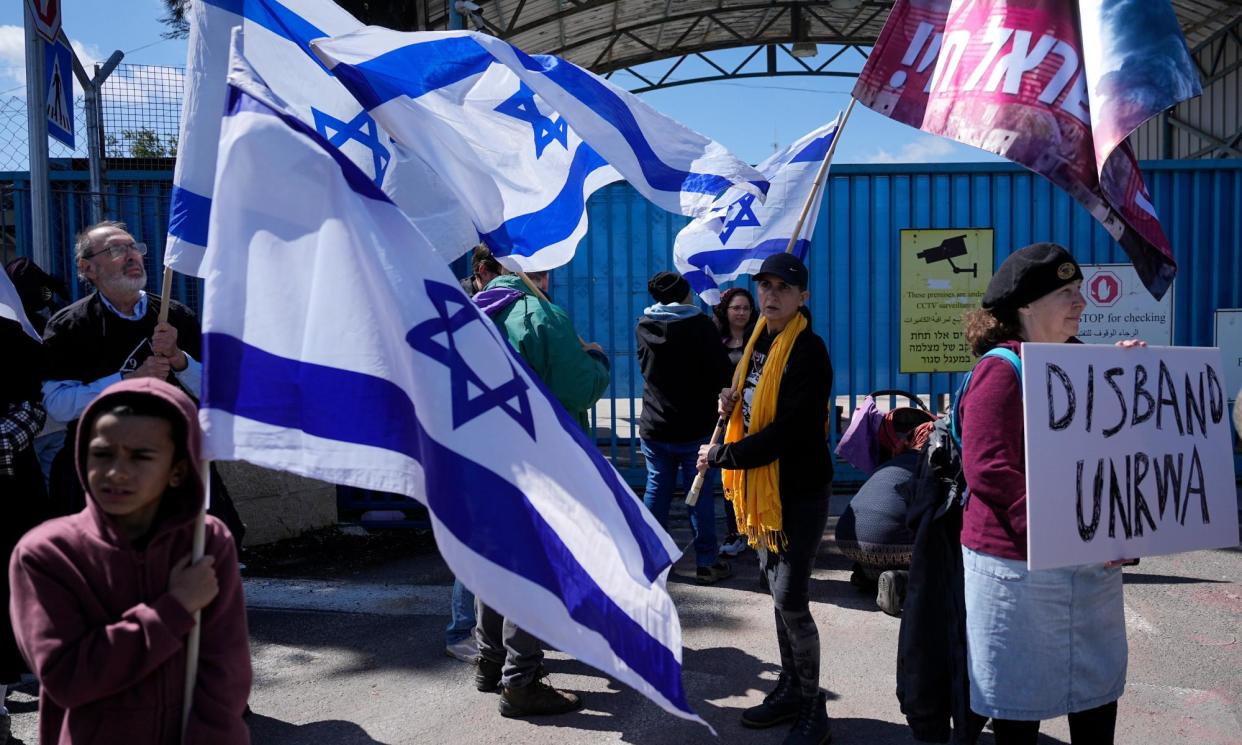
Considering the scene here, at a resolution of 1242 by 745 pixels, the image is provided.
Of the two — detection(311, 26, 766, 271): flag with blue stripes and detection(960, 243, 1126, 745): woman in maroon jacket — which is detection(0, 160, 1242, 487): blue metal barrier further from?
detection(960, 243, 1126, 745): woman in maroon jacket

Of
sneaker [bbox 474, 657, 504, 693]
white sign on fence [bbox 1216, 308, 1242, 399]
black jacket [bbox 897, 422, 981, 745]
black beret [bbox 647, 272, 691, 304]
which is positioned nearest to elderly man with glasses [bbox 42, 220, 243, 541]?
sneaker [bbox 474, 657, 504, 693]

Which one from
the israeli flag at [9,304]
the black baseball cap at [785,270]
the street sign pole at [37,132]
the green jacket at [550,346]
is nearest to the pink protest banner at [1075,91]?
the black baseball cap at [785,270]

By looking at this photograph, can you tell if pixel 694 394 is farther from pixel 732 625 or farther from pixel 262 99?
pixel 262 99

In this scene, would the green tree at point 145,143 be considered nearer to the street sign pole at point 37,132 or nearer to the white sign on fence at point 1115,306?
the street sign pole at point 37,132

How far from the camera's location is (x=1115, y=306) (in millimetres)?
8562

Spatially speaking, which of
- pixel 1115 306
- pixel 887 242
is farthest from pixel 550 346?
pixel 1115 306

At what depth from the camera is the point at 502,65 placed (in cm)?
413

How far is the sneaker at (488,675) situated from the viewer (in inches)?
179

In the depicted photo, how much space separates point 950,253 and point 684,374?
11.8ft

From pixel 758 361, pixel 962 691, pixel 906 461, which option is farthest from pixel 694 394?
pixel 962 691

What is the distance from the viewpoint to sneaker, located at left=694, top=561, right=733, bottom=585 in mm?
6195

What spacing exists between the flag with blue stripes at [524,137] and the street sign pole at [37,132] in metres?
2.77

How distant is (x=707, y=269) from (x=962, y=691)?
2396 millimetres

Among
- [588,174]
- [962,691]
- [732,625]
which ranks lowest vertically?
[732,625]
